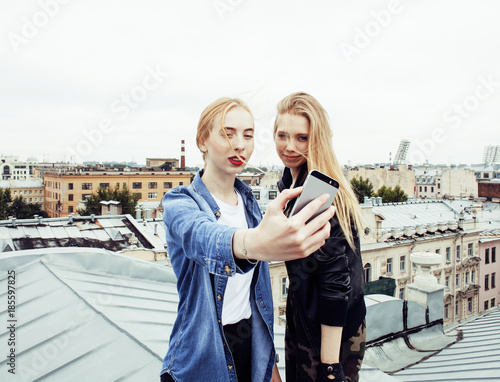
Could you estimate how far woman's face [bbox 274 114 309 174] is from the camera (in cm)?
215

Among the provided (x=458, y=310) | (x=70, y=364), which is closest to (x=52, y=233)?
(x=70, y=364)

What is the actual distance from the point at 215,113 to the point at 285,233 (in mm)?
1053

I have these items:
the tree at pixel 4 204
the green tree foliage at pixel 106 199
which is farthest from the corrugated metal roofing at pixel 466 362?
the tree at pixel 4 204

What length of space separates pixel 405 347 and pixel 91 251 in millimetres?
4329

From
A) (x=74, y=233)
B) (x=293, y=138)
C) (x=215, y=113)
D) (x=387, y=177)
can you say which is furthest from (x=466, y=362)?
Answer: (x=387, y=177)

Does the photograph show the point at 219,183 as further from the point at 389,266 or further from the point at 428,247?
the point at 428,247

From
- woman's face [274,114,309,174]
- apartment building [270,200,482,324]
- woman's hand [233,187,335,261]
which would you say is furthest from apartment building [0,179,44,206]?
woman's hand [233,187,335,261]

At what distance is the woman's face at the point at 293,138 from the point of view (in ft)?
7.06

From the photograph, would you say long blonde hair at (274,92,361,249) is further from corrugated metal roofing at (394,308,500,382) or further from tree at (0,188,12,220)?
tree at (0,188,12,220)

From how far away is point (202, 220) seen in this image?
1659mm

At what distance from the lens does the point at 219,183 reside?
7.35 ft

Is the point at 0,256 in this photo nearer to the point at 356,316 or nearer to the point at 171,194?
the point at 171,194

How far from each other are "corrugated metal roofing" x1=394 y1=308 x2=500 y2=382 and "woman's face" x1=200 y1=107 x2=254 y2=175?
10.8 ft

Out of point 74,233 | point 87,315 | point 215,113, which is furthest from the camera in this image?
point 74,233
